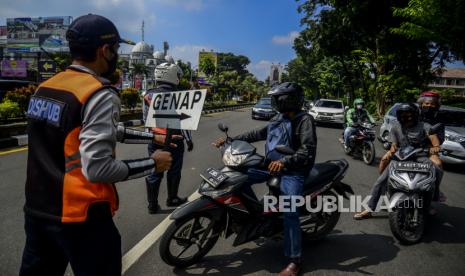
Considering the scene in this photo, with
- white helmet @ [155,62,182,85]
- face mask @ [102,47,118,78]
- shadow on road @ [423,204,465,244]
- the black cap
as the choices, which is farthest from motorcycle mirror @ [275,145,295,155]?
shadow on road @ [423,204,465,244]

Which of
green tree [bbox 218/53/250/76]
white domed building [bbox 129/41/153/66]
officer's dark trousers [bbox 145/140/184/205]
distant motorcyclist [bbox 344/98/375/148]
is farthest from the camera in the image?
green tree [bbox 218/53/250/76]

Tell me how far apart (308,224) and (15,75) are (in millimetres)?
44714

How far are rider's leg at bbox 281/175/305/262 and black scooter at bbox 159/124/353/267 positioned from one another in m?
0.13

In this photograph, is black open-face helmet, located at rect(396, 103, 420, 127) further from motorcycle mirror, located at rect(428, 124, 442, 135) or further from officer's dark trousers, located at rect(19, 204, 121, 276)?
officer's dark trousers, located at rect(19, 204, 121, 276)

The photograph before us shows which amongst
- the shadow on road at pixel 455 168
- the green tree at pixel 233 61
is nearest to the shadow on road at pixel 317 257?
the shadow on road at pixel 455 168

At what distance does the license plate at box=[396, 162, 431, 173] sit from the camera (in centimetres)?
394

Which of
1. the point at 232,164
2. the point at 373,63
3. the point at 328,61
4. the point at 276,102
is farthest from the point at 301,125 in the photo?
the point at 328,61

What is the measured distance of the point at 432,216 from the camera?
16.0ft

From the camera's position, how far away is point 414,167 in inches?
156

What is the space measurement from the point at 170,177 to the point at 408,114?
311 cm

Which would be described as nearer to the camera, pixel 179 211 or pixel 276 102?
pixel 179 211

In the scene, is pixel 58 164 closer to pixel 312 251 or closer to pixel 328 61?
pixel 312 251

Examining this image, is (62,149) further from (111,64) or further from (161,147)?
(161,147)

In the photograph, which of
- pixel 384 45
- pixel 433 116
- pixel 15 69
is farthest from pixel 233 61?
pixel 433 116
